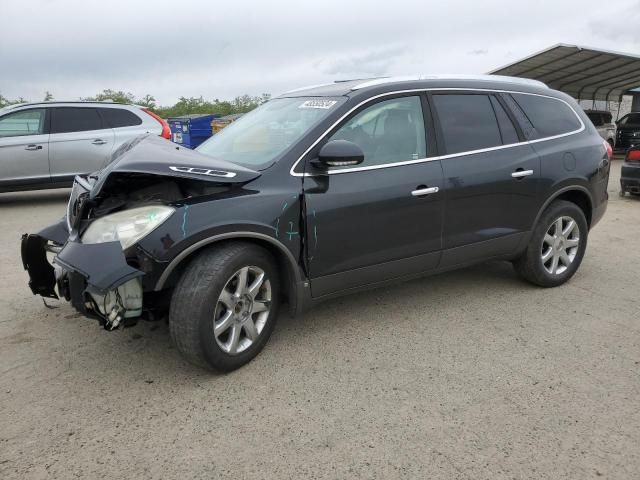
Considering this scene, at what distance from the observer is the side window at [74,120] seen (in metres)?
8.70

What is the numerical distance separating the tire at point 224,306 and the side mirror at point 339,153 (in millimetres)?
659

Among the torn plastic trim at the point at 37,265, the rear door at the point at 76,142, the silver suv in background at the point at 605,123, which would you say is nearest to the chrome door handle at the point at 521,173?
the torn plastic trim at the point at 37,265

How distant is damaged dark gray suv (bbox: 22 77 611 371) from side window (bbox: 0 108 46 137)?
592 cm

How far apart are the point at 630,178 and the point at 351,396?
8393mm

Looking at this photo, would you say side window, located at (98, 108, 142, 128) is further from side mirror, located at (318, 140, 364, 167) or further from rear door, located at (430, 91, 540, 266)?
side mirror, located at (318, 140, 364, 167)

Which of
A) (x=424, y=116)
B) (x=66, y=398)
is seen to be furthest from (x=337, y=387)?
(x=424, y=116)

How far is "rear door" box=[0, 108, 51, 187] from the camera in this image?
8.34m

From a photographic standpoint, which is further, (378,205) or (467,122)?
(467,122)

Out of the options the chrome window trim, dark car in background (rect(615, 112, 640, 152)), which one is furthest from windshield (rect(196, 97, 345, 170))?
dark car in background (rect(615, 112, 640, 152))

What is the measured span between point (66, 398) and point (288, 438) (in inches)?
49.3

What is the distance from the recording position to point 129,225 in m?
2.77

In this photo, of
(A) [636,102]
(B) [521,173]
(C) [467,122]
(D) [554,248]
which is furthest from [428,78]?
(A) [636,102]

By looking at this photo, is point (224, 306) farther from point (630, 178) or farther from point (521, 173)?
point (630, 178)

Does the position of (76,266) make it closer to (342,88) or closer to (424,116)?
(342,88)
